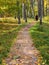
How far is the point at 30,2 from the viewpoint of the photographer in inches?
2110

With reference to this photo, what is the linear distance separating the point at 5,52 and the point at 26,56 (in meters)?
1.53

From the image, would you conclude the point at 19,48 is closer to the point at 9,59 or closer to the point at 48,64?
the point at 9,59

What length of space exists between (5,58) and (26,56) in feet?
3.80

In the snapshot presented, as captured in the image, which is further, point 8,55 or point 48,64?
point 8,55

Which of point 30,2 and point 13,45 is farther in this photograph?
point 30,2

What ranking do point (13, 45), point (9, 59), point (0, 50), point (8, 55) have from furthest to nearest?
point (13, 45) < point (0, 50) < point (8, 55) < point (9, 59)

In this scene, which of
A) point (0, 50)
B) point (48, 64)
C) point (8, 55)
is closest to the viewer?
point (48, 64)

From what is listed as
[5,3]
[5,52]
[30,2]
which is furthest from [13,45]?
[30,2]

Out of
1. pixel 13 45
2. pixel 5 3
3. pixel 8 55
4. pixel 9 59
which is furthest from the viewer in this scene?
pixel 5 3

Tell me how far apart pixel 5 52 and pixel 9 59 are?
139cm

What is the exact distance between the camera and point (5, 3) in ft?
104

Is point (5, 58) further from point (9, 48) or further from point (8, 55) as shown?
point (9, 48)

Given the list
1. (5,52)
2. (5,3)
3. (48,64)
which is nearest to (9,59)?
(5,52)

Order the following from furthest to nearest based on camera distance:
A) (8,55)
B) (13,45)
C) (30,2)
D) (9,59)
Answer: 1. (30,2)
2. (13,45)
3. (8,55)
4. (9,59)
